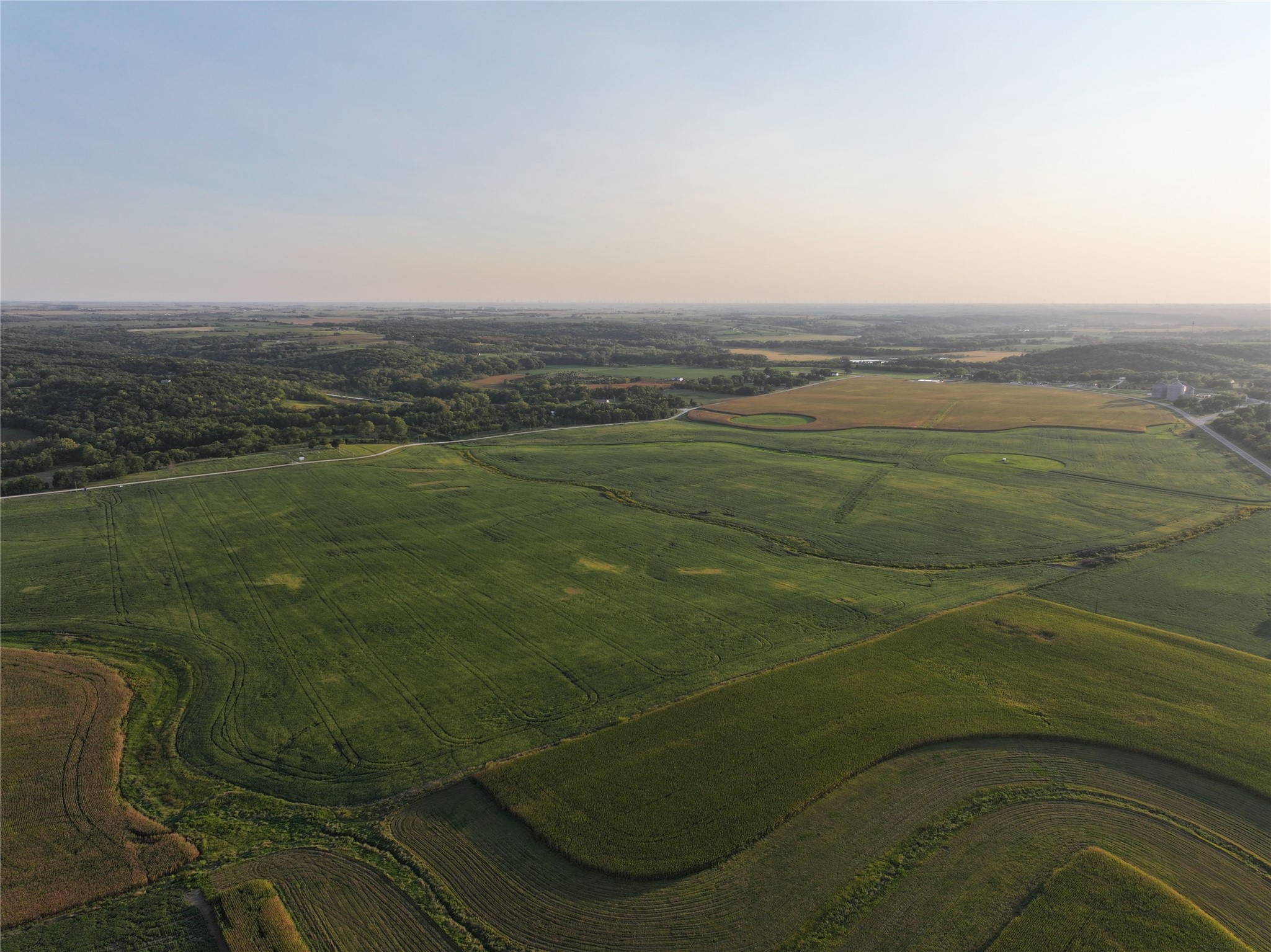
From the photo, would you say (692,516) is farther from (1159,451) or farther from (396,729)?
(1159,451)

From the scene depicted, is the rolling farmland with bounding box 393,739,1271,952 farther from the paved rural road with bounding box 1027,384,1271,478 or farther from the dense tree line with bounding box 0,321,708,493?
the dense tree line with bounding box 0,321,708,493

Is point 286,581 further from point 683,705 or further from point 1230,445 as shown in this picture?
point 1230,445

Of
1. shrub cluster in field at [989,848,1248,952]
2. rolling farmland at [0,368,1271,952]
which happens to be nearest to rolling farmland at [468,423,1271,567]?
rolling farmland at [0,368,1271,952]

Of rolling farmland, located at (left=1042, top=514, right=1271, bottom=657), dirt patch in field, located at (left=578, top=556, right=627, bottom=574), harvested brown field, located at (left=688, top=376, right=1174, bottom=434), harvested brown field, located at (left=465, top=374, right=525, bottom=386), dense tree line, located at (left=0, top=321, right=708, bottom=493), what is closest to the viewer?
rolling farmland, located at (left=1042, top=514, right=1271, bottom=657)

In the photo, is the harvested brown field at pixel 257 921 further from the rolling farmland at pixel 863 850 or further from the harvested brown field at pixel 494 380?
the harvested brown field at pixel 494 380

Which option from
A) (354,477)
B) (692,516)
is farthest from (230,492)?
(692,516)

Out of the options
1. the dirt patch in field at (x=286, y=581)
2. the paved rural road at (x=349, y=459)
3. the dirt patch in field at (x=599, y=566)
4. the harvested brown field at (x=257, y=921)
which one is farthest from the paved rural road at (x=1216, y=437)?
the harvested brown field at (x=257, y=921)
